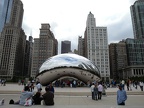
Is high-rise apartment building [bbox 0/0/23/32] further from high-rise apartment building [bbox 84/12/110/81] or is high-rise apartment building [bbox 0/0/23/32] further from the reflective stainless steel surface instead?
the reflective stainless steel surface

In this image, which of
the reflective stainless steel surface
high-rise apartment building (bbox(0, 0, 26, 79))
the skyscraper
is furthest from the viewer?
the skyscraper

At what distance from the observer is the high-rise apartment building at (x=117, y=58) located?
145125 mm

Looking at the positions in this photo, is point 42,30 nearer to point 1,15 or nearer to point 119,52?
point 1,15

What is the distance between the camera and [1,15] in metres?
148

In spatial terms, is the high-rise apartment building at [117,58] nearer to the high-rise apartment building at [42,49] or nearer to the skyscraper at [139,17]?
the skyscraper at [139,17]

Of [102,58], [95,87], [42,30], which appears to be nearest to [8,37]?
[42,30]

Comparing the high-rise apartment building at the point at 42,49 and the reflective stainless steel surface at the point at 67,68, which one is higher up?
the high-rise apartment building at the point at 42,49

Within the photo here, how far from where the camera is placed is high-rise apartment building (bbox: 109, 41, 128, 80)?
14512 cm

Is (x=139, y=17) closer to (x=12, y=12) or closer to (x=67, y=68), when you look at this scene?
(x=12, y=12)

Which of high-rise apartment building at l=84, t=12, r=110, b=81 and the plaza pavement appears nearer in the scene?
the plaza pavement

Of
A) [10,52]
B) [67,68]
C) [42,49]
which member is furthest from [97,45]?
[67,68]

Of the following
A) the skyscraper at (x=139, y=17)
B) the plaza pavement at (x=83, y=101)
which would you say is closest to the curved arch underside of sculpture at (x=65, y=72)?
the plaza pavement at (x=83, y=101)

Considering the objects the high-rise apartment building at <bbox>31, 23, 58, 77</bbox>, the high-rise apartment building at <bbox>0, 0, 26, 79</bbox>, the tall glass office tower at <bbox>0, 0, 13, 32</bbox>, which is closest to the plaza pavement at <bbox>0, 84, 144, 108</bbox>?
the high-rise apartment building at <bbox>0, 0, 26, 79</bbox>

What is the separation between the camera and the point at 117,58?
147 m
